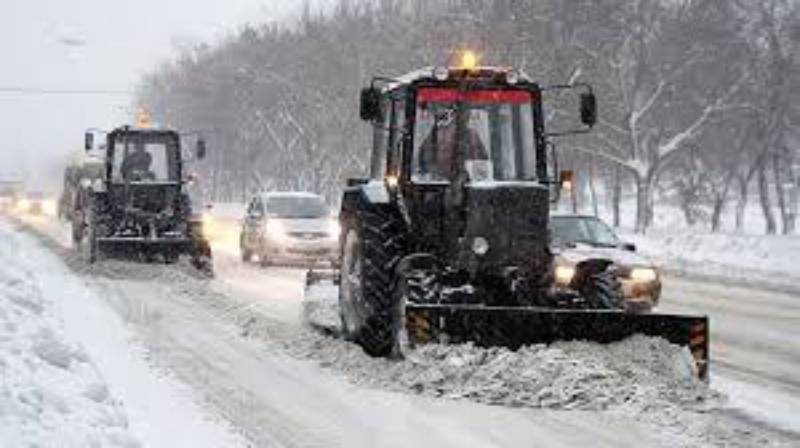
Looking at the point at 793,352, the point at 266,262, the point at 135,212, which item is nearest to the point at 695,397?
the point at 793,352

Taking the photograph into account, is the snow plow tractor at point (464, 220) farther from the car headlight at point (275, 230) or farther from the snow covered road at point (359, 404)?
the car headlight at point (275, 230)

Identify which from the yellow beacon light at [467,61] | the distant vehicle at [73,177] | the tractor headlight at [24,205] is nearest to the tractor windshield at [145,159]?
the yellow beacon light at [467,61]

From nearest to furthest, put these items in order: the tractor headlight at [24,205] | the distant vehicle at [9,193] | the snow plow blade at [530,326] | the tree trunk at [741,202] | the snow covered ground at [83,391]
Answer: the snow covered ground at [83,391], the snow plow blade at [530,326], the tree trunk at [741,202], the tractor headlight at [24,205], the distant vehicle at [9,193]

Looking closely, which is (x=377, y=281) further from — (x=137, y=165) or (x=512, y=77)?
(x=137, y=165)

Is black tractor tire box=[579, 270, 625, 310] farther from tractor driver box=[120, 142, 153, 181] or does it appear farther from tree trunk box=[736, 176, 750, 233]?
tree trunk box=[736, 176, 750, 233]

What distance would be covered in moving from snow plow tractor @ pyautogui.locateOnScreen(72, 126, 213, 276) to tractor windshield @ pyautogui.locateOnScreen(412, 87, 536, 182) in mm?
9783

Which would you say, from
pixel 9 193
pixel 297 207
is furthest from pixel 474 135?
pixel 9 193

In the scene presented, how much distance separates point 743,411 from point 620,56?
1290 inches

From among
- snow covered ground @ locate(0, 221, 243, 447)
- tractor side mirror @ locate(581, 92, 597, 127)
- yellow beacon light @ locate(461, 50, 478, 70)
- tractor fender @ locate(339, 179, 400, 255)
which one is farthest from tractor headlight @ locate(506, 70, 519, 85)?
snow covered ground @ locate(0, 221, 243, 447)

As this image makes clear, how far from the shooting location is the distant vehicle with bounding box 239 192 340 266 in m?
23.8

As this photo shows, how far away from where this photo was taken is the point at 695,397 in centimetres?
923

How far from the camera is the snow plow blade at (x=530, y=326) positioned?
9641mm

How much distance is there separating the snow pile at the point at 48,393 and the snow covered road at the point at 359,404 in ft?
3.15

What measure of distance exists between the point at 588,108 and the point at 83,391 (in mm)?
5005
